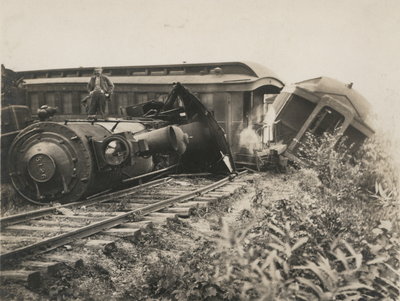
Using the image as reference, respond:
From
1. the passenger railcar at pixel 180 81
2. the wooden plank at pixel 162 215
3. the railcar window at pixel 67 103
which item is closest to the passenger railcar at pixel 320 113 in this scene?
the passenger railcar at pixel 180 81

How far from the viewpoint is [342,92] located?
11406 millimetres

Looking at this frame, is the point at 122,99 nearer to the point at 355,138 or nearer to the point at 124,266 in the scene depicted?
the point at 355,138

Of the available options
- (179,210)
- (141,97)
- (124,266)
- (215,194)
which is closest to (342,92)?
(215,194)

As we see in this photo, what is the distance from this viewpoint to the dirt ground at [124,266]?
3373 millimetres

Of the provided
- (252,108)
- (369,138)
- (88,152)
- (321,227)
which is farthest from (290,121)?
(321,227)

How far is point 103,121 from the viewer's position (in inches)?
299

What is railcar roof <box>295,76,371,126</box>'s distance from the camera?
441 inches

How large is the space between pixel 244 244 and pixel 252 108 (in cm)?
861

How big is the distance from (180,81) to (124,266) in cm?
904

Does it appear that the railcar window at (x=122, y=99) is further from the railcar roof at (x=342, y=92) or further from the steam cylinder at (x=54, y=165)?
the steam cylinder at (x=54, y=165)

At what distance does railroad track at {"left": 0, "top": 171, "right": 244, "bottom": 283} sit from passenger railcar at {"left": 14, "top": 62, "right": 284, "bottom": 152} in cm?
381

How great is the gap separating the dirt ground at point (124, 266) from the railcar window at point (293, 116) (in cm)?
592

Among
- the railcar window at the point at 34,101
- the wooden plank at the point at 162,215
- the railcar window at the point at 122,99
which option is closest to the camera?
the wooden plank at the point at 162,215

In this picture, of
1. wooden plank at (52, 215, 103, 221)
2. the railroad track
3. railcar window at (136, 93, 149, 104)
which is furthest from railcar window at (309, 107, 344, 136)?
wooden plank at (52, 215, 103, 221)
